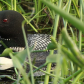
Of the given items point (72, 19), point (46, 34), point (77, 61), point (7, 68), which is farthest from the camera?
point (46, 34)

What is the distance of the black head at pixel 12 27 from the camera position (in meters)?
2.25

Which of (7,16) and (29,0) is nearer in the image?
(7,16)

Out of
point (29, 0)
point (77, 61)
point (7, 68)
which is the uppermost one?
point (29, 0)

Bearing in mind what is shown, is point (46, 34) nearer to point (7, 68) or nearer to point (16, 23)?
point (16, 23)

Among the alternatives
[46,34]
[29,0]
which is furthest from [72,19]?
[29,0]

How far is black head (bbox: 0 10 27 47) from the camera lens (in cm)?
225

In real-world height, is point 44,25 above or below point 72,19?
below

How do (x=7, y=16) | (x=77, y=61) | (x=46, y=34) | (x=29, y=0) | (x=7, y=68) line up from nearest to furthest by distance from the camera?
(x=77, y=61), (x=7, y=68), (x=7, y=16), (x=46, y=34), (x=29, y=0)

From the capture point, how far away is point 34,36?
2.66 metres

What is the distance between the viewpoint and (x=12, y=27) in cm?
236

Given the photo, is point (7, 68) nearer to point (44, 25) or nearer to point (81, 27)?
point (44, 25)

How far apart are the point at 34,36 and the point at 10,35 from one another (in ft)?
1.16

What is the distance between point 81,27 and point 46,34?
2220 millimetres

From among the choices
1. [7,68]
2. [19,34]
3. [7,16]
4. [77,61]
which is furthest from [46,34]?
[77,61]
